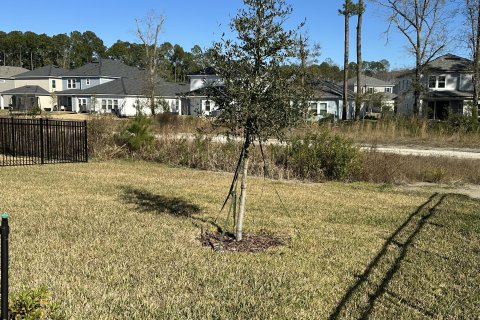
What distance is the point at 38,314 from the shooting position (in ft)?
9.21

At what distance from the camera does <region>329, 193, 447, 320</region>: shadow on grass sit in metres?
3.97

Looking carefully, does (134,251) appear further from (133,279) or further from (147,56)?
(147,56)

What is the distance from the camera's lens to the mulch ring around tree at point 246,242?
18.5 feet

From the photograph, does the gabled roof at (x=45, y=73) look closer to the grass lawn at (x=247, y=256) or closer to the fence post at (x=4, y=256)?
the grass lawn at (x=247, y=256)

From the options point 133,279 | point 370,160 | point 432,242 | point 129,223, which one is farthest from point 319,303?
point 370,160

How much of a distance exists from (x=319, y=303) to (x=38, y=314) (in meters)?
2.30

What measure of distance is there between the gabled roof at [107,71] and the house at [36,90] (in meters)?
3.28

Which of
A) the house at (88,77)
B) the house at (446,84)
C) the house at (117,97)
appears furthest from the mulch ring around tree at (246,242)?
the house at (88,77)

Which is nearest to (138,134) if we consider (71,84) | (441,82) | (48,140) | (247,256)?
(48,140)

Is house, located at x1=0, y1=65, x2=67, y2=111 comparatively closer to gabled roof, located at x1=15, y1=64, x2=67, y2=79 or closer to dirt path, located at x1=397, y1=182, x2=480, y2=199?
gabled roof, located at x1=15, y1=64, x2=67, y2=79

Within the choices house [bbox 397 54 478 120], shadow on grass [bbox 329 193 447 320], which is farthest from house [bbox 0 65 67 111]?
shadow on grass [bbox 329 193 447 320]

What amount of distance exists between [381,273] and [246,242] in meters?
1.73

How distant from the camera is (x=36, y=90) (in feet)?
200

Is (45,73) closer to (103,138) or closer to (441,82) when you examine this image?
(441,82)
